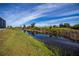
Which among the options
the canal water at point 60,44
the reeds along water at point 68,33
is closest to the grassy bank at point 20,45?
the canal water at point 60,44

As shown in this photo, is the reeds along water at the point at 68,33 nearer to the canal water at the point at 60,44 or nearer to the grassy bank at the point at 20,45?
the canal water at the point at 60,44

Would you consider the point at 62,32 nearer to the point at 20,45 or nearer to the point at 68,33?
the point at 68,33

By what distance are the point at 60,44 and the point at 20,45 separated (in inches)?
15.3

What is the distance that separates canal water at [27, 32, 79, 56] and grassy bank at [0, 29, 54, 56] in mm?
49

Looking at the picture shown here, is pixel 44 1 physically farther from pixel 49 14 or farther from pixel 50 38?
pixel 50 38

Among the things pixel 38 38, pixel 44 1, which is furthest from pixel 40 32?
pixel 44 1

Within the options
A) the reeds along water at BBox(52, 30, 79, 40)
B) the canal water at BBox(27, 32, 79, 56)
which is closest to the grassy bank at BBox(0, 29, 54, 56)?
the canal water at BBox(27, 32, 79, 56)

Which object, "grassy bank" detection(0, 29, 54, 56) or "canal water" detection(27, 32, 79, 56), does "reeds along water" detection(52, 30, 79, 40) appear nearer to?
"canal water" detection(27, 32, 79, 56)

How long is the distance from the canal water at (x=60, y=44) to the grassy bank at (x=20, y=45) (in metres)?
0.05

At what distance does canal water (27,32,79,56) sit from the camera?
5.68ft

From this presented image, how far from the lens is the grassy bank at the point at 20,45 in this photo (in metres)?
1.74

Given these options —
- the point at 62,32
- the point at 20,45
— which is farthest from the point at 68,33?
the point at 20,45

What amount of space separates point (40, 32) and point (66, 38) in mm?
262

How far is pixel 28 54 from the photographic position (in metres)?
1.74
